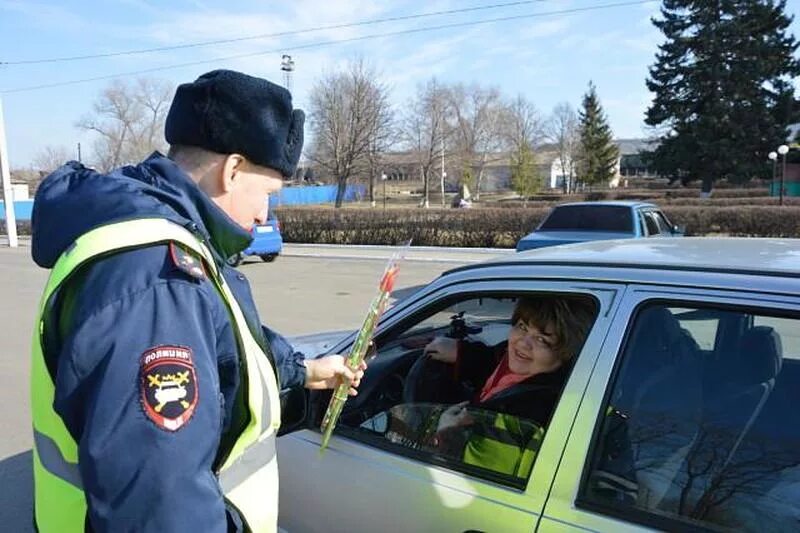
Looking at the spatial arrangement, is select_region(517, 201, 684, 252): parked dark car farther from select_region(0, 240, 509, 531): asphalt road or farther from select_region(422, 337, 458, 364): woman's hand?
select_region(422, 337, 458, 364): woman's hand

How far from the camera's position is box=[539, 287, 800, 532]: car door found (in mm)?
1495

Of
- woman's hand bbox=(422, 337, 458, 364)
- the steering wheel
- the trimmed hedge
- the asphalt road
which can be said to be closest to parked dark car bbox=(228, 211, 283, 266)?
the asphalt road

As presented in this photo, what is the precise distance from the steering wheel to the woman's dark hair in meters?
0.49

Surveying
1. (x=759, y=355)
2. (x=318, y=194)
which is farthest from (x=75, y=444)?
(x=318, y=194)

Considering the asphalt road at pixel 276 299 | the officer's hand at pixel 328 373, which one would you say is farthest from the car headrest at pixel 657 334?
the asphalt road at pixel 276 299

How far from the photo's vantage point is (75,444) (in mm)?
1171

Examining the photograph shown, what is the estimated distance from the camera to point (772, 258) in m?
1.82

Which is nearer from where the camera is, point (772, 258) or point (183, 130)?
point (183, 130)

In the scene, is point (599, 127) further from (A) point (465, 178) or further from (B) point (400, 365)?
(B) point (400, 365)

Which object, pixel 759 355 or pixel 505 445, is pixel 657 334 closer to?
pixel 759 355

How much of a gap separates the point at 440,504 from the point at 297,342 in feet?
5.82

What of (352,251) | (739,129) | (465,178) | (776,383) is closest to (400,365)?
(776,383)

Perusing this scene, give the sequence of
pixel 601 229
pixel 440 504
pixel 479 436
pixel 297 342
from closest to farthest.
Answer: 1. pixel 440 504
2. pixel 479 436
3. pixel 297 342
4. pixel 601 229

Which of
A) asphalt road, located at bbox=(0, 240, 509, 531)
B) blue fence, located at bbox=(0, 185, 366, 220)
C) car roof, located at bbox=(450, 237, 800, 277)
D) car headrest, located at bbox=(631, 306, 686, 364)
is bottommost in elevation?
asphalt road, located at bbox=(0, 240, 509, 531)
